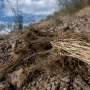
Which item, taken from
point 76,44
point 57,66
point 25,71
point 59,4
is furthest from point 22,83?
point 59,4

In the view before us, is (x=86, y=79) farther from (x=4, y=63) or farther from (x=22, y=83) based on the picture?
(x=4, y=63)

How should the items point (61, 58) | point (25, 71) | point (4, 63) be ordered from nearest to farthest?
point (61, 58)
point (25, 71)
point (4, 63)

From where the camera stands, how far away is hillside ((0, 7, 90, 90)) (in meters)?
6.52

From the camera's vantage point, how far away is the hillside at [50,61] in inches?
257

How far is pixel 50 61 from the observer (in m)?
7.04

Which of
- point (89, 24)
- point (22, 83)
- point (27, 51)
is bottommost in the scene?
point (22, 83)

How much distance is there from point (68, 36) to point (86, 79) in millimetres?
1331

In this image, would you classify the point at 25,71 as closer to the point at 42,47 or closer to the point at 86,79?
the point at 42,47

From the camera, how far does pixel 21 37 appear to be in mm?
8844

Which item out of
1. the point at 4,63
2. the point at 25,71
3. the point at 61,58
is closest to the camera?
the point at 61,58

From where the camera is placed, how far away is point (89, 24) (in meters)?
8.34

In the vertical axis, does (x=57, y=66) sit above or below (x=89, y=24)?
below

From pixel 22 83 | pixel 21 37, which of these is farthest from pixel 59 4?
pixel 22 83

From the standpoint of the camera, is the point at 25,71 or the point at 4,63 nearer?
the point at 25,71
